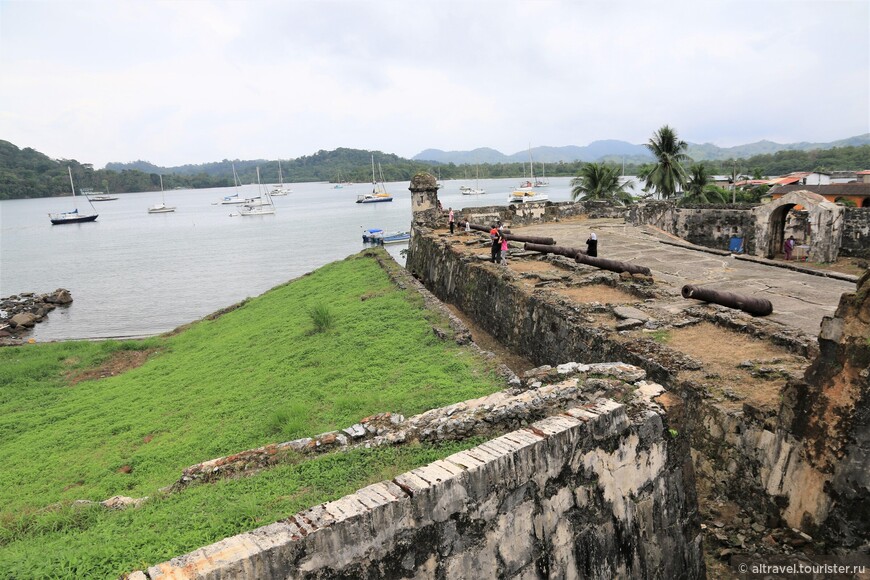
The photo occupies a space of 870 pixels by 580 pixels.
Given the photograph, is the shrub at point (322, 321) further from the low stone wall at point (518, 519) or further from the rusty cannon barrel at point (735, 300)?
the low stone wall at point (518, 519)

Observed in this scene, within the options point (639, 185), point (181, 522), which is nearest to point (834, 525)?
point (181, 522)

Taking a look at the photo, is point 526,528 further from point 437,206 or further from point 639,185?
point 639,185

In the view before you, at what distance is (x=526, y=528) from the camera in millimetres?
4449

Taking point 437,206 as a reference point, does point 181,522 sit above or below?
below

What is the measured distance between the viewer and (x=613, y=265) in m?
11.9

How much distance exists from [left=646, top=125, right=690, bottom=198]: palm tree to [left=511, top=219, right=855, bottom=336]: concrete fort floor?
56.7 feet

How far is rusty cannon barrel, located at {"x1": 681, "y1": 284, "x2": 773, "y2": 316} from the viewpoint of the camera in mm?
8547

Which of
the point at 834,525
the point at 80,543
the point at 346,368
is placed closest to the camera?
the point at 80,543

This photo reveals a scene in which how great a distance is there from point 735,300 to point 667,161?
30833mm

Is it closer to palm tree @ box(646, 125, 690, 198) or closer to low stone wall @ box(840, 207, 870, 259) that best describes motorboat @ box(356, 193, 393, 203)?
palm tree @ box(646, 125, 690, 198)

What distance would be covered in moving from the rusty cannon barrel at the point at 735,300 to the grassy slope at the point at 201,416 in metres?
4.02

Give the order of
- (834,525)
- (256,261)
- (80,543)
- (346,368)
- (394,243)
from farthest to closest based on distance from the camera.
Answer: (394,243), (256,261), (346,368), (834,525), (80,543)

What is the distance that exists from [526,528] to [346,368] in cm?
620

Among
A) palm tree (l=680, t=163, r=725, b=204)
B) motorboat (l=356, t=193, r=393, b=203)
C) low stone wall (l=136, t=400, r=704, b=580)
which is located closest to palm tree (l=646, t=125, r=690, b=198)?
palm tree (l=680, t=163, r=725, b=204)
